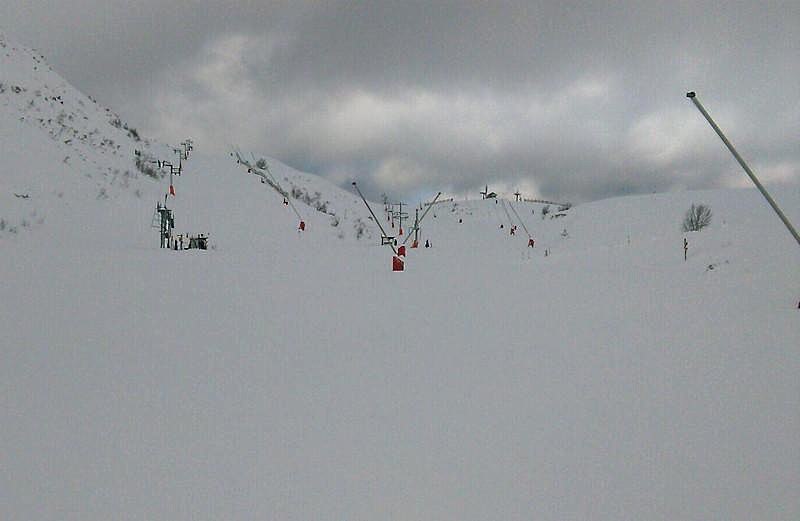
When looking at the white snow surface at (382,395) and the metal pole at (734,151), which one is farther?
the metal pole at (734,151)

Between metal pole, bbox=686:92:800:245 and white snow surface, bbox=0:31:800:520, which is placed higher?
metal pole, bbox=686:92:800:245

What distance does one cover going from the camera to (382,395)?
2.73m

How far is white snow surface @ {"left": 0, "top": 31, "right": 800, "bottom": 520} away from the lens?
1796 mm

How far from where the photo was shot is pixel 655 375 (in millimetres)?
3115

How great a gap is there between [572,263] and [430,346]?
8.96 meters

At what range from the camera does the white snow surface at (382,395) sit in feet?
5.89

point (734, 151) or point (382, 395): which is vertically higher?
point (734, 151)

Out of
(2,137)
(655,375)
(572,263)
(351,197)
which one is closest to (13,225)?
(2,137)

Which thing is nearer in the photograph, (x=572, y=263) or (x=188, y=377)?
(x=188, y=377)

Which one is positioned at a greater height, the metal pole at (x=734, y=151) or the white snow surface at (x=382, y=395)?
the metal pole at (x=734, y=151)

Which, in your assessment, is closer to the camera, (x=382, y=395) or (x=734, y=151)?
(x=382, y=395)

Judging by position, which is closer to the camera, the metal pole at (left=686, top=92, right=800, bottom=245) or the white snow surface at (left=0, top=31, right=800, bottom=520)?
the white snow surface at (left=0, top=31, right=800, bottom=520)

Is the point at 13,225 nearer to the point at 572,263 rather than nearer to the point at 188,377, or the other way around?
the point at 188,377

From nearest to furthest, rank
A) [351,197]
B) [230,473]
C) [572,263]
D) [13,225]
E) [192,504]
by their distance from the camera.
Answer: [192,504]
[230,473]
[13,225]
[572,263]
[351,197]
